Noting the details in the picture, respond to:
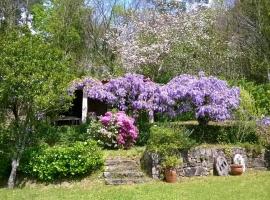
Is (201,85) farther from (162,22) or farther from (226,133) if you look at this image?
(162,22)

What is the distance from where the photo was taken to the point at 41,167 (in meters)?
14.3

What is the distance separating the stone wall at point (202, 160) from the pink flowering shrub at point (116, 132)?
1509 millimetres

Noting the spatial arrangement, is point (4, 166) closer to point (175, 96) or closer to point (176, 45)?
point (175, 96)

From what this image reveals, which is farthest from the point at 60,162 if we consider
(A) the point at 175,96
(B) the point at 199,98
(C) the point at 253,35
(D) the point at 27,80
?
(C) the point at 253,35

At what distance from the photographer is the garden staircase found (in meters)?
14.3

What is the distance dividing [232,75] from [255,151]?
12654 millimetres

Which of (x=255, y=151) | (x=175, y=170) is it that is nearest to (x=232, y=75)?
(x=255, y=151)

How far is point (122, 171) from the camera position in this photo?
14.6m

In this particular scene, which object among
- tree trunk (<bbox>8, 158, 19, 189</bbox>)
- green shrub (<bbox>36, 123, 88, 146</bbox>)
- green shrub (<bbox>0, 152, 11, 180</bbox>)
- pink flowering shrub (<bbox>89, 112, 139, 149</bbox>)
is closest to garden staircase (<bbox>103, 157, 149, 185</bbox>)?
pink flowering shrub (<bbox>89, 112, 139, 149</bbox>)

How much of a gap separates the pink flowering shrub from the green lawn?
234cm

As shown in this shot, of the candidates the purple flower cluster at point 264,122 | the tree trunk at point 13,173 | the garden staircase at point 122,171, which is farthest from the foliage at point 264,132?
the tree trunk at point 13,173

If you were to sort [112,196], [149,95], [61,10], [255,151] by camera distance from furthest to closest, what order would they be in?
1. [61,10]
2. [149,95]
3. [255,151]
4. [112,196]

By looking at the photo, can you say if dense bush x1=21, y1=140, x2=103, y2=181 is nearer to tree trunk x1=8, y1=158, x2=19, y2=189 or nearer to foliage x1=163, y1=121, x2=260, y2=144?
tree trunk x1=8, y1=158, x2=19, y2=189

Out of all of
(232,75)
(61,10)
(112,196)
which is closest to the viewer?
(112,196)
